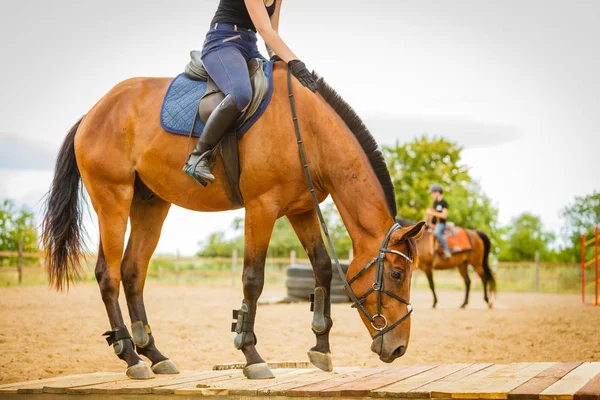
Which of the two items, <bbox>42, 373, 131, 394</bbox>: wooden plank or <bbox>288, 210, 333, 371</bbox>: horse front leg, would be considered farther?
<bbox>288, 210, 333, 371</bbox>: horse front leg

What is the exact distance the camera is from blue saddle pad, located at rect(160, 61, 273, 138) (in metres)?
4.56

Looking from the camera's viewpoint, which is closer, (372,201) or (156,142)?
(372,201)

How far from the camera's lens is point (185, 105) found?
4.69 metres

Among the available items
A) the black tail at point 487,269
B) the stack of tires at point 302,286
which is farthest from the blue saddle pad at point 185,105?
the black tail at point 487,269

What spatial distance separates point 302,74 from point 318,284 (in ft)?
4.84

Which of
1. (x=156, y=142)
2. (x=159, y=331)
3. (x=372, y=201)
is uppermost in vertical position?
(x=156, y=142)

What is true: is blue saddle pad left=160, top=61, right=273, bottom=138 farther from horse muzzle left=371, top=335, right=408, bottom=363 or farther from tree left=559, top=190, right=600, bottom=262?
tree left=559, top=190, right=600, bottom=262

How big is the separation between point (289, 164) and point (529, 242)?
1293 inches

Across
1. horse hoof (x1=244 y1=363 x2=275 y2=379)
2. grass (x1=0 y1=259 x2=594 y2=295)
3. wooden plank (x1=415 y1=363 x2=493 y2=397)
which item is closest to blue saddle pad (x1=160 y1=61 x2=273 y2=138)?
horse hoof (x1=244 y1=363 x2=275 y2=379)

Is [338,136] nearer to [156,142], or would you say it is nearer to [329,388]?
[156,142]

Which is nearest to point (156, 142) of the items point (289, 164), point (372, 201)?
point (289, 164)

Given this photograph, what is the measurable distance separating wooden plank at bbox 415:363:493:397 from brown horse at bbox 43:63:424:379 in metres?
0.32

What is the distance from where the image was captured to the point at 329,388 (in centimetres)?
367

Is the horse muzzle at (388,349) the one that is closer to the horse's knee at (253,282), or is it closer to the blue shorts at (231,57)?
the horse's knee at (253,282)
